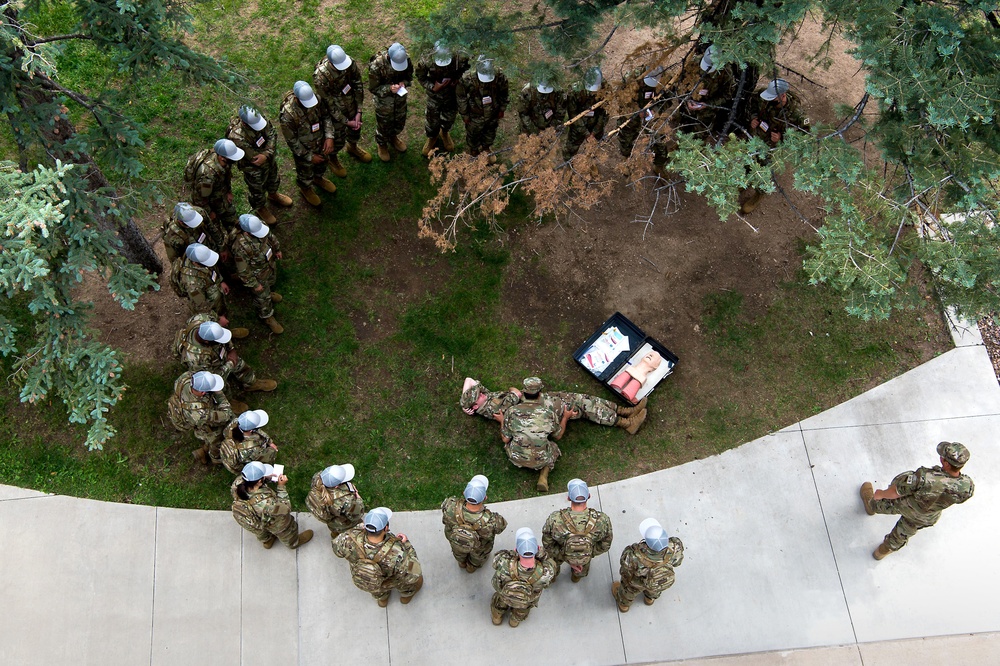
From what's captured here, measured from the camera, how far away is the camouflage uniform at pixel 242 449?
6457 mm

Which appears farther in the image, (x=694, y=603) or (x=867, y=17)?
(x=694, y=603)

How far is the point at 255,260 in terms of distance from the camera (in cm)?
704

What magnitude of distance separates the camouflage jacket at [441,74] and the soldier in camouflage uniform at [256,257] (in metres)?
2.44

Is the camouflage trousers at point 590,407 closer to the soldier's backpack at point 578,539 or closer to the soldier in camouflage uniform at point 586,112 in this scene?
the soldier's backpack at point 578,539

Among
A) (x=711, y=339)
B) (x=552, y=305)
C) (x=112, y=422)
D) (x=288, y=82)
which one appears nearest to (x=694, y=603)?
(x=711, y=339)

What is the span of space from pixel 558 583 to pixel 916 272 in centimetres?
533

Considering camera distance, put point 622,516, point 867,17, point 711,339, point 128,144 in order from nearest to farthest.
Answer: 1. point 867,17
2. point 128,144
3. point 622,516
4. point 711,339

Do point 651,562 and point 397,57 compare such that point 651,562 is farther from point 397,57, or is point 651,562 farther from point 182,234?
point 397,57

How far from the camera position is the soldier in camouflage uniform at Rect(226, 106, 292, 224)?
7.11 metres

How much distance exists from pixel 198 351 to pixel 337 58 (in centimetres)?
328

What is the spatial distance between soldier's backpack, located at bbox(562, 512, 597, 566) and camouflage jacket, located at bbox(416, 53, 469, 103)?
15.5 feet

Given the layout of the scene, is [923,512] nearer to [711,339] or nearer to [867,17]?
[711,339]

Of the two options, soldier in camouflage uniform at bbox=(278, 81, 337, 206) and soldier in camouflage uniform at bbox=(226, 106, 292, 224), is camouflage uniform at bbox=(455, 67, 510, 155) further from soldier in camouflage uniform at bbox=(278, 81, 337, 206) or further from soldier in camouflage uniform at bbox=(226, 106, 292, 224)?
soldier in camouflage uniform at bbox=(226, 106, 292, 224)

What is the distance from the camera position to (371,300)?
7.98 meters
